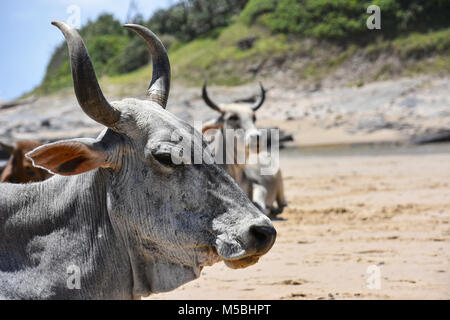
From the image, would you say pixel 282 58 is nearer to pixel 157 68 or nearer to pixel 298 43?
pixel 298 43

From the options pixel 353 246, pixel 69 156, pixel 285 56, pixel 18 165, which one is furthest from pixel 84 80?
pixel 285 56

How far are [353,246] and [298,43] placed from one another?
30312 millimetres

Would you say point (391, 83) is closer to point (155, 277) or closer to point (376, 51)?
point (376, 51)

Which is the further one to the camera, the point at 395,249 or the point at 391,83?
the point at 391,83

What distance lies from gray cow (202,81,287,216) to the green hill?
19.8 metres

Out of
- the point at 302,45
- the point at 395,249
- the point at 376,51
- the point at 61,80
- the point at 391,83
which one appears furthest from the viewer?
the point at 61,80

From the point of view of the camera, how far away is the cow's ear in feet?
10.5

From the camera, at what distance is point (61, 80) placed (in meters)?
48.9

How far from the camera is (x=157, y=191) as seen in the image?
→ 11.1 ft

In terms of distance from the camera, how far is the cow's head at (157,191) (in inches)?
126

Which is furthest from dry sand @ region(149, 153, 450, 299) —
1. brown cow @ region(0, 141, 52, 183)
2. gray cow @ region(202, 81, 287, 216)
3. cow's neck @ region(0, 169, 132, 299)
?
brown cow @ region(0, 141, 52, 183)

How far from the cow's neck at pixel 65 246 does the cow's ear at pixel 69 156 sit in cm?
22
